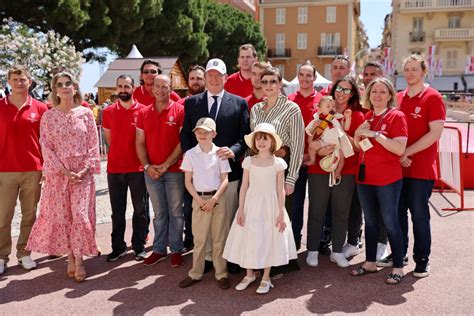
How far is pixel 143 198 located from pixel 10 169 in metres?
1.49

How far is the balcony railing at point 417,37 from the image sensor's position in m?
50.8

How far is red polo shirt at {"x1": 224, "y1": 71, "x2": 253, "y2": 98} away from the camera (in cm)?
625

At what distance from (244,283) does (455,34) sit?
2091 inches

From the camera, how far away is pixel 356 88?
4.86 meters

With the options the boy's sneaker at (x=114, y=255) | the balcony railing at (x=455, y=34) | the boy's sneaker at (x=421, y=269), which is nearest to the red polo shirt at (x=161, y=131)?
the boy's sneaker at (x=114, y=255)

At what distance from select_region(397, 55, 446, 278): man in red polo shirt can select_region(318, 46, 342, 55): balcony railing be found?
53.0 metres

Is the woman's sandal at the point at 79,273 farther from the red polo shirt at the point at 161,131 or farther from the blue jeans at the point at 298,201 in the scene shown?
the blue jeans at the point at 298,201

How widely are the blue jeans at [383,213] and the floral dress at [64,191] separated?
9.44ft

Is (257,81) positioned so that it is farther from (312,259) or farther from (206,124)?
(312,259)

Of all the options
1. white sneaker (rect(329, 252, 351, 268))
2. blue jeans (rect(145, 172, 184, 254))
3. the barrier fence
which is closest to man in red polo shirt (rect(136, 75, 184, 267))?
blue jeans (rect(145, 172, 184, 254))

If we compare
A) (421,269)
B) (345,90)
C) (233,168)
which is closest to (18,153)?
(233,168)

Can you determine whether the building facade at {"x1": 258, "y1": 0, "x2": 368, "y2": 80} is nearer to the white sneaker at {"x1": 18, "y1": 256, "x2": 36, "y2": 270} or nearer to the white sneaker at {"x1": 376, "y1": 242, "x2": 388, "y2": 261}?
the white sneaker at {"x1": 376, "y1": 242, "x2": 388, "y2": 261}

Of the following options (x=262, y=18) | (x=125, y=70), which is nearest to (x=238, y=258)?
(x=125, y=70)

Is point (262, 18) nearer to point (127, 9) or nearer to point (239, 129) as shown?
point (127, 9)
